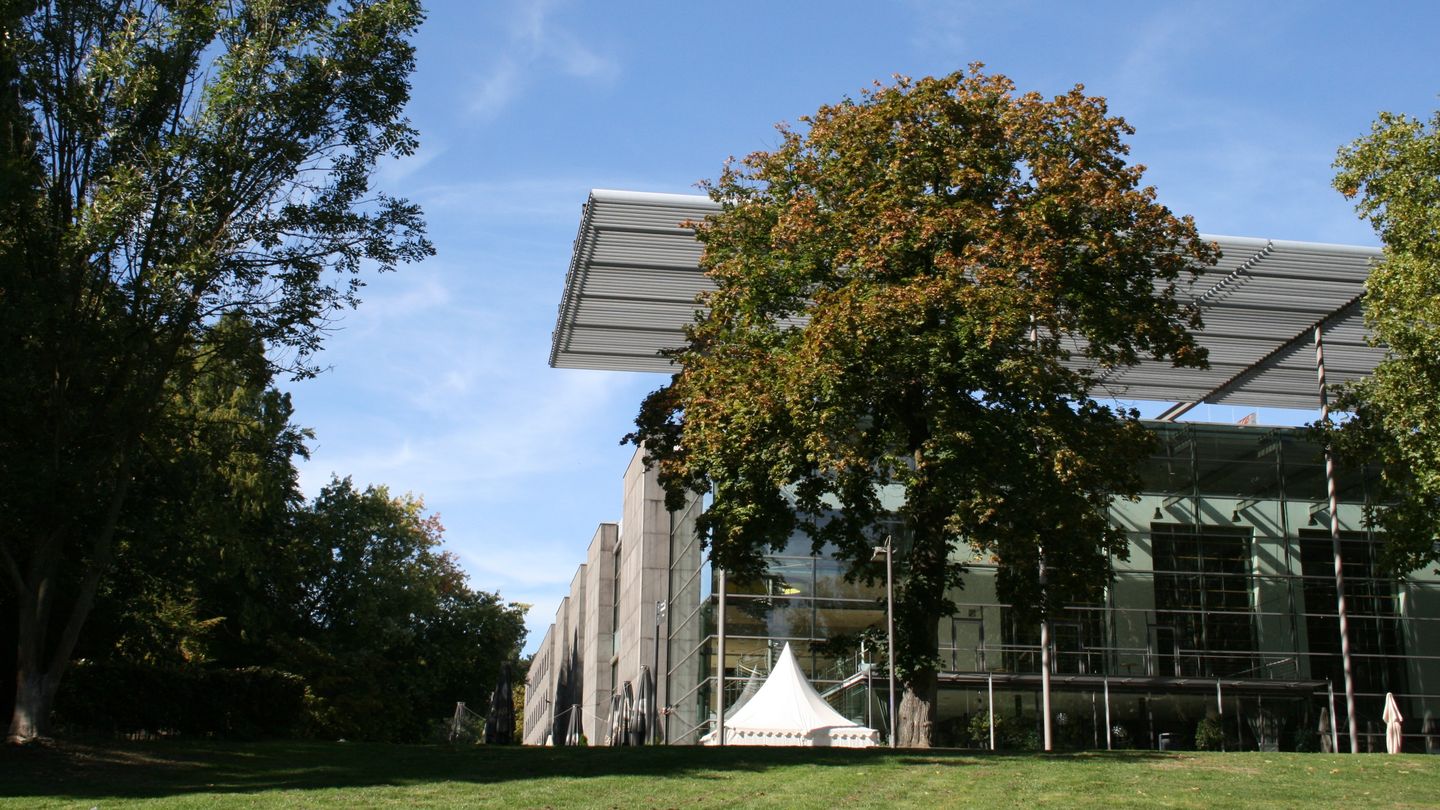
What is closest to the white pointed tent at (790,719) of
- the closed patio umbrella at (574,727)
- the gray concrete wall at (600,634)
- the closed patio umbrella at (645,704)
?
the closed patio umbrella at (645,704)

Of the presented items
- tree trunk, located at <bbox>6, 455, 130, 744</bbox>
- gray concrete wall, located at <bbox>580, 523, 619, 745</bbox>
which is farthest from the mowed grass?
gray concrete wall, located at <bbox>580, 523, 619, 745</bbox>

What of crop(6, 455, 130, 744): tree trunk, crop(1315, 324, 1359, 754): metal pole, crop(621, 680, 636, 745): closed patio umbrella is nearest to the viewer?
crop(6, 455, 130, 744): tree trunk

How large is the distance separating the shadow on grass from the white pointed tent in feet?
28.2

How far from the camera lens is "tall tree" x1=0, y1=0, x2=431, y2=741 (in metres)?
21.1

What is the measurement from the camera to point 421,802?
1559cm

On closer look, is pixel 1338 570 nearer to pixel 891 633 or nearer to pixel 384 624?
pixel 891 633

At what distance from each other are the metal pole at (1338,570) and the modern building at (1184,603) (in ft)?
0.64

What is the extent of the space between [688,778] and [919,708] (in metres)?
7.95

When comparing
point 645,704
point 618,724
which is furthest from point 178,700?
point 618,724

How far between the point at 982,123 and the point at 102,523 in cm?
1651

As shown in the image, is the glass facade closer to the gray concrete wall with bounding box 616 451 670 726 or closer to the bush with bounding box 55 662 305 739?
the gray concrete wall with bounding box 616 451 670 726

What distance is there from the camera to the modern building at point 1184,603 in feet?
119

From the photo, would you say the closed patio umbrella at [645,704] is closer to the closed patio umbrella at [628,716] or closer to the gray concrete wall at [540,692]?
the closed patio umbrella at [628,716]

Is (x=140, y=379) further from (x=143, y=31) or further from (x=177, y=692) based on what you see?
(x=177, y=692)
